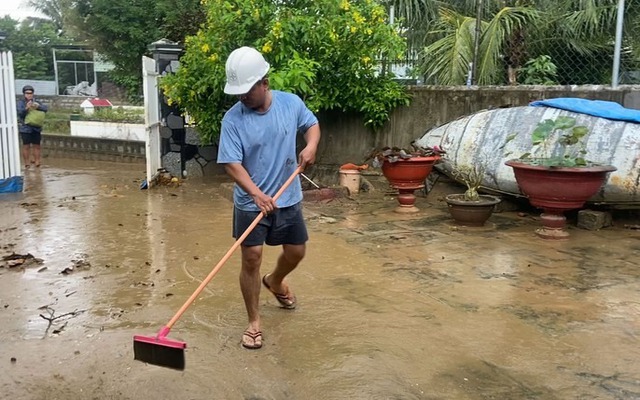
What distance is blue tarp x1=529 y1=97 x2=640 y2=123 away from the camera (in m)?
6.64

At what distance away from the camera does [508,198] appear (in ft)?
24.6

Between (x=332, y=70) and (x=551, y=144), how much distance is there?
3.21 m

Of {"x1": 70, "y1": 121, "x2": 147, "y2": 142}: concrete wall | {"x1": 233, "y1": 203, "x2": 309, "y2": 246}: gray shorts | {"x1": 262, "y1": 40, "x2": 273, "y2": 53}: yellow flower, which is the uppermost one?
{"x1": 262, "y1": 40, "x2": 273, "y2": 53}: yellow flower

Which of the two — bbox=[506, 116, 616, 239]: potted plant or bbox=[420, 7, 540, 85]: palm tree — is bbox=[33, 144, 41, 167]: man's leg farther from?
bbox=[506, 116, 616, 239]: potted plant

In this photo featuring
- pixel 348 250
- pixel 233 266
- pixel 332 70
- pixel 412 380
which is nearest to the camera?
pixel 412 380

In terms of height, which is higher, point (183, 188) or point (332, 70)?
point (332, 70)

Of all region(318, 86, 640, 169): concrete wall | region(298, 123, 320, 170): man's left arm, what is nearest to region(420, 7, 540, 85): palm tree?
region(318, 86, 640, 169): concrete wall

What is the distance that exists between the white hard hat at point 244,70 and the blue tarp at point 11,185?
7002mm

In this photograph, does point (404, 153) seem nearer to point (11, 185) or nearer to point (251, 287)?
Result: point (251, 287)

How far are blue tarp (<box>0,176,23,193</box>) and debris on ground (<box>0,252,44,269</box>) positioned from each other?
3976 mm

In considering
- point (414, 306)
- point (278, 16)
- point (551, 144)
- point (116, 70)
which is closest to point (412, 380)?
point (414, 306)

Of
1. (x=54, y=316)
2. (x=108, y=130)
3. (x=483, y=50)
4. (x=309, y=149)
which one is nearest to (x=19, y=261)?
(x=54, y=316)

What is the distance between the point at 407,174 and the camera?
7.42 m

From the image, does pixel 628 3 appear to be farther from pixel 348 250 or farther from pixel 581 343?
pixel 581 343
